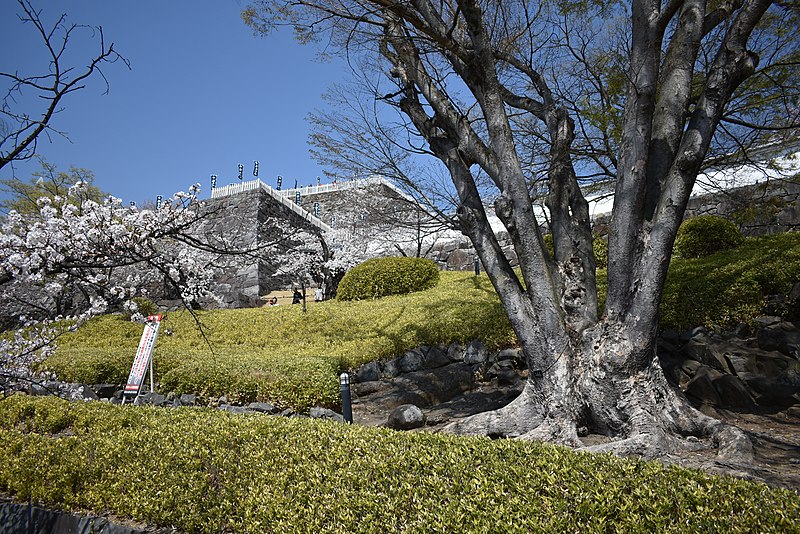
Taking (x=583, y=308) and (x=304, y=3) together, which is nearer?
(x=583, y=308)

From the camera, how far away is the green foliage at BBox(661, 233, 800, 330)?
596cm

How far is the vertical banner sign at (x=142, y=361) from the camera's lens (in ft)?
18.9

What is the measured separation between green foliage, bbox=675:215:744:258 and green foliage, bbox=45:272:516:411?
375cm

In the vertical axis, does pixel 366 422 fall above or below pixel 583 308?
below

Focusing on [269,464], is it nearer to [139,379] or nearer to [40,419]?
[40,419]

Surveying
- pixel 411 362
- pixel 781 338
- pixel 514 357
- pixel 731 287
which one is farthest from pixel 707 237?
pixel 411 362

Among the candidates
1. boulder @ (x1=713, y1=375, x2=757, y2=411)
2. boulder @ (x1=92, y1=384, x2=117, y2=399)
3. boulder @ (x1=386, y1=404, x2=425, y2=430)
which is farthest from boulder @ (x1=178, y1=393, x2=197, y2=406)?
boulder @ (x1=713, y1=375, x2=757, y2=411)

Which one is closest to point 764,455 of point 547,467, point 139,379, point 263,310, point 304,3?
point 547,467

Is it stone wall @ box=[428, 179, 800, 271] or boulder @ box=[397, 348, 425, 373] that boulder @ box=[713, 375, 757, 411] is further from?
boulder @ box=[397, 348, 425, 373]

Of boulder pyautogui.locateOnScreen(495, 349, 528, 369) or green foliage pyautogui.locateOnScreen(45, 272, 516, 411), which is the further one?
boulder pyautogui.locateOnScreen(495, 349, 528, 369)

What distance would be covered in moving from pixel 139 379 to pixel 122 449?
8.63ft

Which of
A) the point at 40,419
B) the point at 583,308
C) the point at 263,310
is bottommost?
the point at 40,419

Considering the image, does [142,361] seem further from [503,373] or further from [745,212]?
[745,212]

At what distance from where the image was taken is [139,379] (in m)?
5.80
